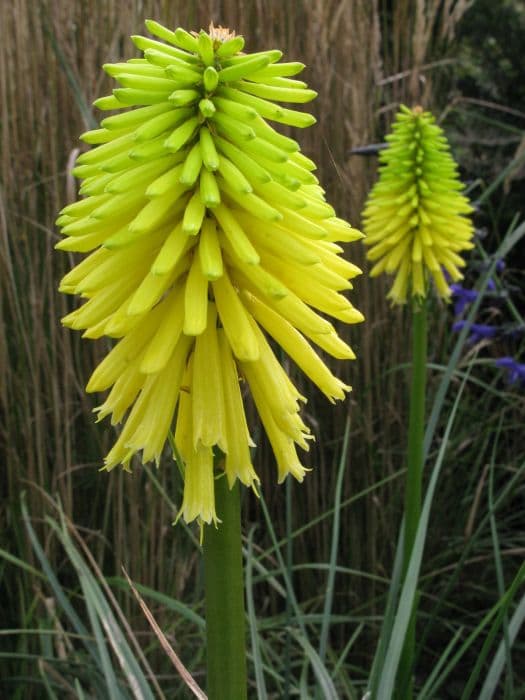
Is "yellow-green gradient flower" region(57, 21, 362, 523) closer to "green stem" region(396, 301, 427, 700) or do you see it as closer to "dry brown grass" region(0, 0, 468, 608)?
"green stem" region(396, 301, 427, 700)

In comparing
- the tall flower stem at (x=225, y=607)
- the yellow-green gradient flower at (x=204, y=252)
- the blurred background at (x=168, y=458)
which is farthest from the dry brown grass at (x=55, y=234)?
the tall flower stem at (x=225, y=607)

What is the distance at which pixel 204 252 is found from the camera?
1.15m

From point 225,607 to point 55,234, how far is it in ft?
6.90

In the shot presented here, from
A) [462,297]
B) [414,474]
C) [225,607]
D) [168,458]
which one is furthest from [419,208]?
[225,607]

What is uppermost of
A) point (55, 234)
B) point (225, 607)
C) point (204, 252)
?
point (204, 252)

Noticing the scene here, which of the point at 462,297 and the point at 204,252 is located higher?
the point at 204,252

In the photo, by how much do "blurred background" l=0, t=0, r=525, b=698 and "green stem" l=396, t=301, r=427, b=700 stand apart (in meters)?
0.29

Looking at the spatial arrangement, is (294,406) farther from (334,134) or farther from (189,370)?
(334,134)

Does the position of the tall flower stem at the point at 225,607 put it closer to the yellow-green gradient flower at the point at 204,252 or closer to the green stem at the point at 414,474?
the yellow-green gradient flower at the point at 204,252

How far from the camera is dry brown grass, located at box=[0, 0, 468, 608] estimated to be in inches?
115

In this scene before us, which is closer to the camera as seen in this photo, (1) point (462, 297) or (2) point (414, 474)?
(2) point (414, 474)

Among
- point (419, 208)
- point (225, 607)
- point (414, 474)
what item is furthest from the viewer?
point (419, 208)

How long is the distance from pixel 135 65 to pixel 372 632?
271cm

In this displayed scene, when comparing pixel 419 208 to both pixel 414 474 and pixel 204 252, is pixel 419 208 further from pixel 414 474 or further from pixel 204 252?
pixel 204 252
